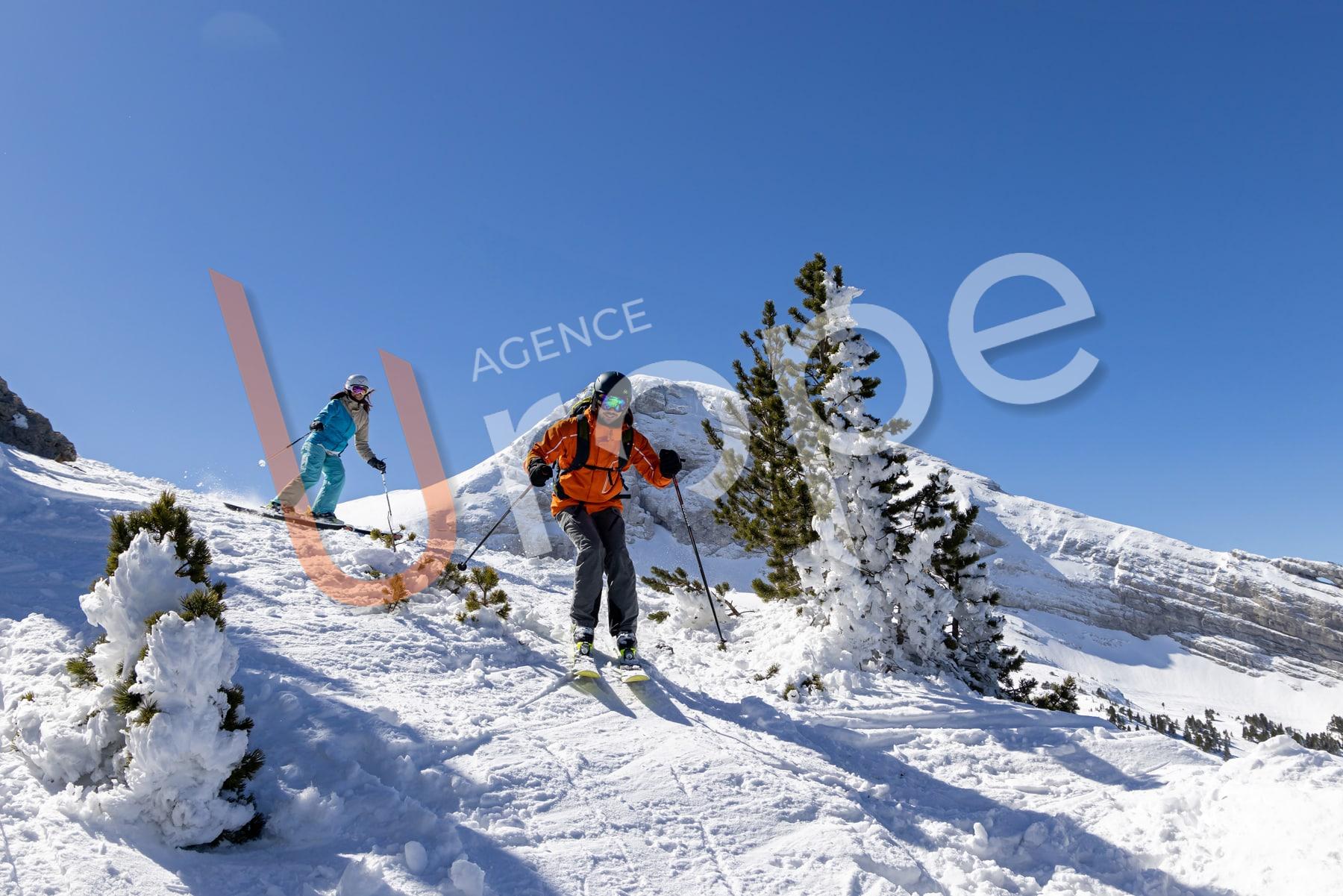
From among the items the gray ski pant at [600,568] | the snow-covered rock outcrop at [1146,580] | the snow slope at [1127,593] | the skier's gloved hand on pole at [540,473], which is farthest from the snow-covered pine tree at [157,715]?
the snow-covered rock outcrop at [1146,580]

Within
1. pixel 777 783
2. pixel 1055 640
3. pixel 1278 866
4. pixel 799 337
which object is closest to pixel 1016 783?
pixel 1278 866

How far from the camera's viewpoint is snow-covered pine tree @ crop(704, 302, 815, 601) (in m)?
9.59

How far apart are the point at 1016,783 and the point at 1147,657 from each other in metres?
161

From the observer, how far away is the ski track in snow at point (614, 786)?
2.87m

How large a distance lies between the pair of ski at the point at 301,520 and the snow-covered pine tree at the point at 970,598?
27.4 feet

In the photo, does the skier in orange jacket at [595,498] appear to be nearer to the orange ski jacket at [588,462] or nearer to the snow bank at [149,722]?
the orange ski jacket at [588,462]

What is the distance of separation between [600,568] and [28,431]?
16.4m

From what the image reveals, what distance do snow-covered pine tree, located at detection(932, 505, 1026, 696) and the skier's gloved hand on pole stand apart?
23.1 ft

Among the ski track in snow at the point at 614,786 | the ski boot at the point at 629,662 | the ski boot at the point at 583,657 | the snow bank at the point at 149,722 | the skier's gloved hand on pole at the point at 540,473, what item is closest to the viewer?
the snow bank at the point at 149,722

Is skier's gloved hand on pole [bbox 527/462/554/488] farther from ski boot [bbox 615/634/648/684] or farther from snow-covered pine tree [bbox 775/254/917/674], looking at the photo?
snow-covered pine tree [bbox 775/254/917/674]

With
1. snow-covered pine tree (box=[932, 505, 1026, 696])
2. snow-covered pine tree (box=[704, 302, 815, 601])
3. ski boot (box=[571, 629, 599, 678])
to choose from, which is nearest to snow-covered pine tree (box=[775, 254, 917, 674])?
snow-covered pine tree (box=[704, 302, 815, 601])

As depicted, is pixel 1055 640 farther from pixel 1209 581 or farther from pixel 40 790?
pixel 40 790

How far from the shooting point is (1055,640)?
12638 centimetres

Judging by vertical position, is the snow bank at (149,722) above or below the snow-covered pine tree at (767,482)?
below
